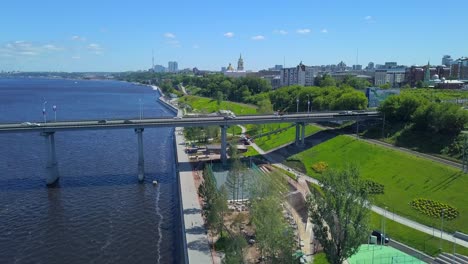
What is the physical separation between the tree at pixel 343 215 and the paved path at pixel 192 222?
12595 millimetres

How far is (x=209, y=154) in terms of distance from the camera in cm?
9062

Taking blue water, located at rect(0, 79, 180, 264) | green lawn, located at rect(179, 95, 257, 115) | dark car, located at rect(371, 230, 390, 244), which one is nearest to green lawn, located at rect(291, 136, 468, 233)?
dark car, located at rect(371, 230, 390, 244)

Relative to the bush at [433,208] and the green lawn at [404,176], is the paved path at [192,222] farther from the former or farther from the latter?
the bush at [433,208]

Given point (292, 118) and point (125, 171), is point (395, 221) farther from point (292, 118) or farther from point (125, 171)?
point (125, 171)

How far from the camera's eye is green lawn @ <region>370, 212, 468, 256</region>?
42.9 m

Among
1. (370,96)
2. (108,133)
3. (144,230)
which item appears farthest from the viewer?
(108,133)

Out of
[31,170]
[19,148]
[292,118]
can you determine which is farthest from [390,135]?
[19,148]

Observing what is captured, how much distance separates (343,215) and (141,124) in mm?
54793

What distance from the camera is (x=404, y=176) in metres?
63.3

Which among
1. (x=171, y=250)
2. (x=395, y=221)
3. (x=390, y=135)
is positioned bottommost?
(x=171, y=250)

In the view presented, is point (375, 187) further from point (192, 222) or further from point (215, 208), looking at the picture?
point (192, 222)

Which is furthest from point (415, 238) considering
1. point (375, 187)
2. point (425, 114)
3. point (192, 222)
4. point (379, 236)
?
point (425, 114)

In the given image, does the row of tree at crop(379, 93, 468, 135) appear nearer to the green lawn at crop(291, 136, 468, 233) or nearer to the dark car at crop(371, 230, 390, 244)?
the green lawn at crop(291, 136, 468, 233)

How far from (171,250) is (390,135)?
55.7 metres
